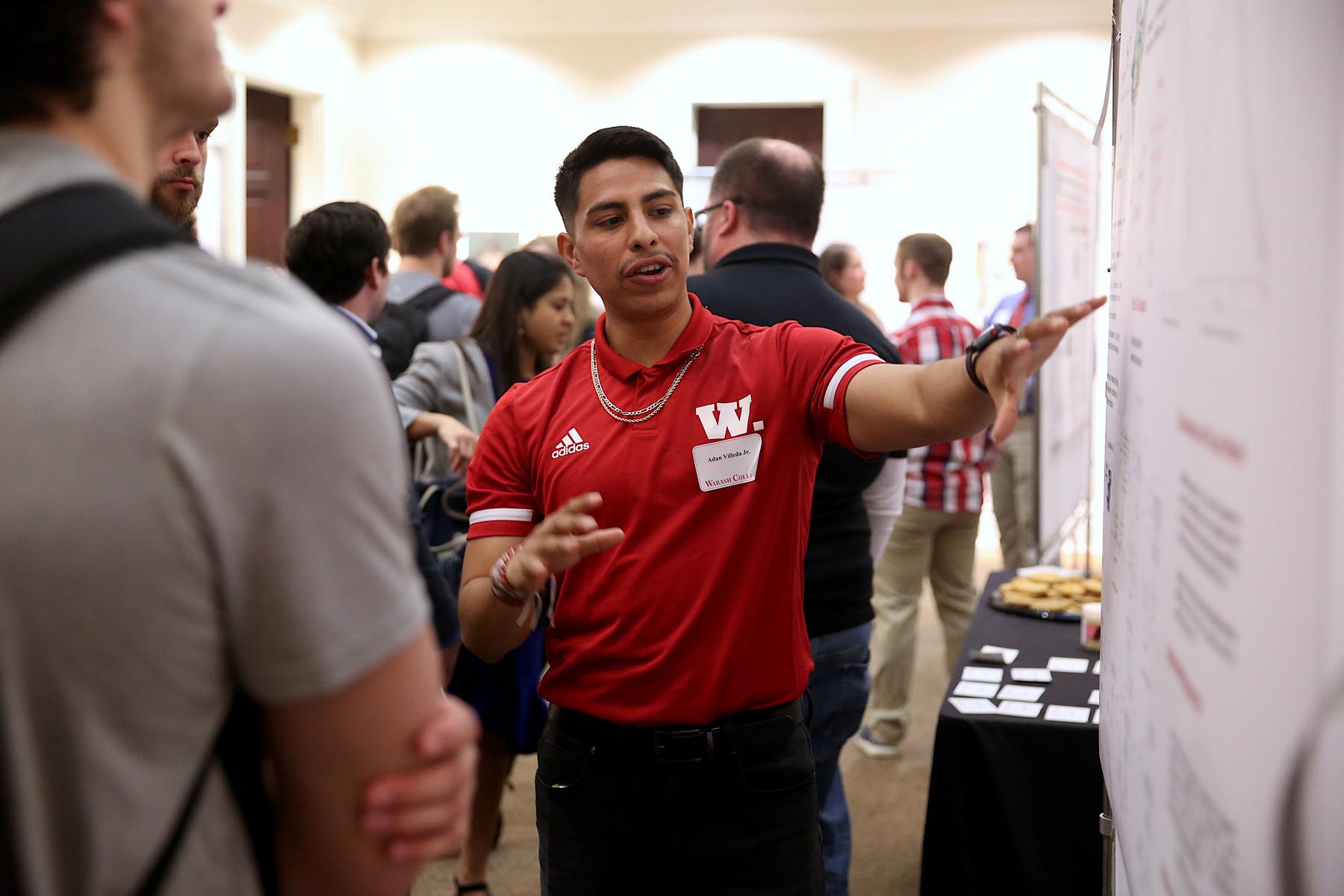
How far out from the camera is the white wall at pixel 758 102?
865 cm

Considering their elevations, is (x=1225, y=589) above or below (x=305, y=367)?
below

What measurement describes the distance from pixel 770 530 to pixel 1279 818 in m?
1.08

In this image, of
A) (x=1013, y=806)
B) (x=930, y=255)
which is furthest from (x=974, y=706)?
(x=930, y=255)

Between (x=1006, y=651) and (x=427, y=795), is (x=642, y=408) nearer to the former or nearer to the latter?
(x=427, y=795)

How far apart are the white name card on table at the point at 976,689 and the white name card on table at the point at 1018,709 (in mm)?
48

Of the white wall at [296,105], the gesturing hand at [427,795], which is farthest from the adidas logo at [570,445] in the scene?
the white wall at [296,105]

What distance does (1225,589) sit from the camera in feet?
2.13

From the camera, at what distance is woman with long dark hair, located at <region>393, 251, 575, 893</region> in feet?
9.45

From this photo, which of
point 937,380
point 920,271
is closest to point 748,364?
point 937,380

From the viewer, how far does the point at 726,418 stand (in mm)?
1634

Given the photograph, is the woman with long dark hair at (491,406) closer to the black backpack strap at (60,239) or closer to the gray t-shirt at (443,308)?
the gray t-shirt at (443,308)

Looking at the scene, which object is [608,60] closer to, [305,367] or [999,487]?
[999,487]

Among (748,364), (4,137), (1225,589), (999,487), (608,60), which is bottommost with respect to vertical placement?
(999,487)

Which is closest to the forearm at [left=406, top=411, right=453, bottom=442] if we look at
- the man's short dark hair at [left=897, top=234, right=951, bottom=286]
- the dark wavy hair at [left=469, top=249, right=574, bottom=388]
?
the dark wavy hair at [left=469, top=249, right=574, bottom=388]
